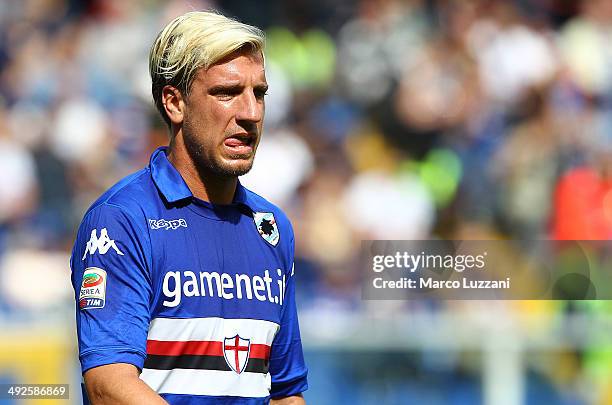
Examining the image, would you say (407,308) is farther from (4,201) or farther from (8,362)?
(4,201)

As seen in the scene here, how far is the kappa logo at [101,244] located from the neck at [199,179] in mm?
402

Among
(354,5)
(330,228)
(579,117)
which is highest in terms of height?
(354,5)

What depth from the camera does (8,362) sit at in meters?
6.41

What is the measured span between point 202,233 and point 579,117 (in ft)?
21.0

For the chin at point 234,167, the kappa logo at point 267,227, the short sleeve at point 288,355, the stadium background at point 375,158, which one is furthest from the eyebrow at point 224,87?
the stadium background at point 375,158

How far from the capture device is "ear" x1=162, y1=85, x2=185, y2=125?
338 centimetres

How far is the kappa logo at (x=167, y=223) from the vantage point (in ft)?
10.6

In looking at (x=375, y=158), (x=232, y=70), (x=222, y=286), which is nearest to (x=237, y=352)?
(x=222, y=286)

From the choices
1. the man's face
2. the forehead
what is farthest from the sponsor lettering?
the forehead

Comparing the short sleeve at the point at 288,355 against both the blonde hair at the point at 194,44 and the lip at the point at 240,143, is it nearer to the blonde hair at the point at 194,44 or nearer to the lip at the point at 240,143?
the lip at the point at 240,143

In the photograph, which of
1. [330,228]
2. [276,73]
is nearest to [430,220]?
[330,228]

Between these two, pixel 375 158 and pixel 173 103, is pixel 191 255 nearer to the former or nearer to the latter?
pixel 173 103

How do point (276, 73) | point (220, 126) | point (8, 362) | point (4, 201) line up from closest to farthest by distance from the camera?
1. point (220, 126)
2. point (8, 362)
3. point (4, 201)
4. point (276, 73)

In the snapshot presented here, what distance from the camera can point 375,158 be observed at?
28.5ft
